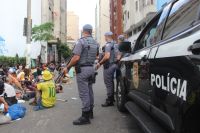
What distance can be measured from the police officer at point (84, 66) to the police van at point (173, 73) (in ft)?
5.22

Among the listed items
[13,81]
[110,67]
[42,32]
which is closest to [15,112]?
[110,67]

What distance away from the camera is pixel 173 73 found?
364cm

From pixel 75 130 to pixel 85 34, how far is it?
5.84ft

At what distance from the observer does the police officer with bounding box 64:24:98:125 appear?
7158 mm

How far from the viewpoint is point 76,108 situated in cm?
929

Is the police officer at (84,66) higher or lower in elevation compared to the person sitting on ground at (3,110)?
higher

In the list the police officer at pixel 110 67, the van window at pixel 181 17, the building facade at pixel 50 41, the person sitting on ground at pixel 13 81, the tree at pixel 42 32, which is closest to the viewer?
the van window at pixel 181 17

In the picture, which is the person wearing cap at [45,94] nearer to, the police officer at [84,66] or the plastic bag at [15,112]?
the plastic bag at [15,112]

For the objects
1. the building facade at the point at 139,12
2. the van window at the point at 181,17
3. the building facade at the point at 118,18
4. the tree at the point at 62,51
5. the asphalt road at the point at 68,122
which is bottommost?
the asphalt road at the point at 68,122

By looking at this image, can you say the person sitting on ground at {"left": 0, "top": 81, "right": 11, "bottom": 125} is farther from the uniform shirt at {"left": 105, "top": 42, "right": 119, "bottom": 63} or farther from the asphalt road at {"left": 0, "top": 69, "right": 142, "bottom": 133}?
the uniform shirt at {"left": 105, "top": 42, "right": 119, "bottom": 63}

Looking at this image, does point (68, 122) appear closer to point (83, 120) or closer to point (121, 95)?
point (83, 120)

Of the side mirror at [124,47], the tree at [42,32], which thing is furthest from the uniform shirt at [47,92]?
the tree at [42,32]

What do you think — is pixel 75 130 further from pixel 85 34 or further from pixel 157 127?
pixel 157 127

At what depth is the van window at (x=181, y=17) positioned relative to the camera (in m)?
3.69
